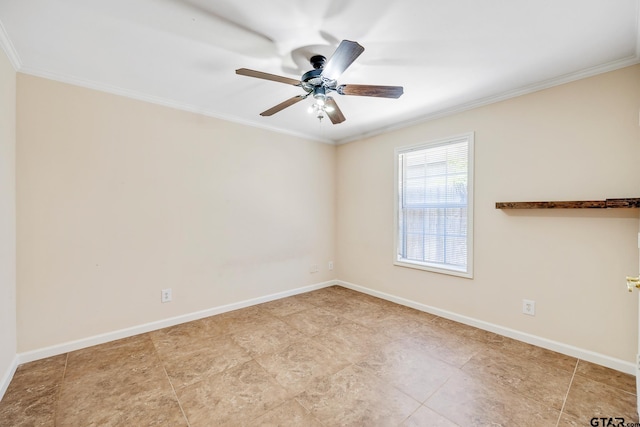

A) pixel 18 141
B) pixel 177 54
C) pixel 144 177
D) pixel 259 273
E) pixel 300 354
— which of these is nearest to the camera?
pixel 177 54

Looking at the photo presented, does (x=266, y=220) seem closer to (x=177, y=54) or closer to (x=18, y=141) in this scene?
(x=177, y=54)

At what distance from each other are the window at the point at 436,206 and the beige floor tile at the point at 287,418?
6.97 feet

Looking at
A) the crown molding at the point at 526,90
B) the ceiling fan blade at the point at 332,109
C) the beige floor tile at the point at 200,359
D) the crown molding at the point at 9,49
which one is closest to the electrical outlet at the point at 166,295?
the beige floor tile at the point at 200,359

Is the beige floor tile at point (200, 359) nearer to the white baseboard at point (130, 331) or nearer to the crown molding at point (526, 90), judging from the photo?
the white baseboard at point (130, 331)

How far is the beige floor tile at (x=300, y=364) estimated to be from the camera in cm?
194

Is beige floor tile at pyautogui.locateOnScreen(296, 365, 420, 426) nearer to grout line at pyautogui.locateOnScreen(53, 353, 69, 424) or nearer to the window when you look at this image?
grout line at pyautogui.locateOnScreen(53, 353, 69, 424)

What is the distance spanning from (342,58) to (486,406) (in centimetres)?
230

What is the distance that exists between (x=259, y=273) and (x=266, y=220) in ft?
2.28

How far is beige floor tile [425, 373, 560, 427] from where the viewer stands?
61.4 inches

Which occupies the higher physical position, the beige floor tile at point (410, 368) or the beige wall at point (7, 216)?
the beige wall at point (7, 216)

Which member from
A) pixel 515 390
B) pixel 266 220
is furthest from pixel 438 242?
pixel 266 220

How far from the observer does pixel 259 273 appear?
11.6 feet

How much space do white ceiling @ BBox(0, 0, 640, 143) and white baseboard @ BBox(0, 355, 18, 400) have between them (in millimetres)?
2219

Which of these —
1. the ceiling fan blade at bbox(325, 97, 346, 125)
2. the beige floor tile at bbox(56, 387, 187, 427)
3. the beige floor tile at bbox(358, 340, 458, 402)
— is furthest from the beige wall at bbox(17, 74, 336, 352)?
the beige floor tile at bbox(358, 340, 458, 402)
